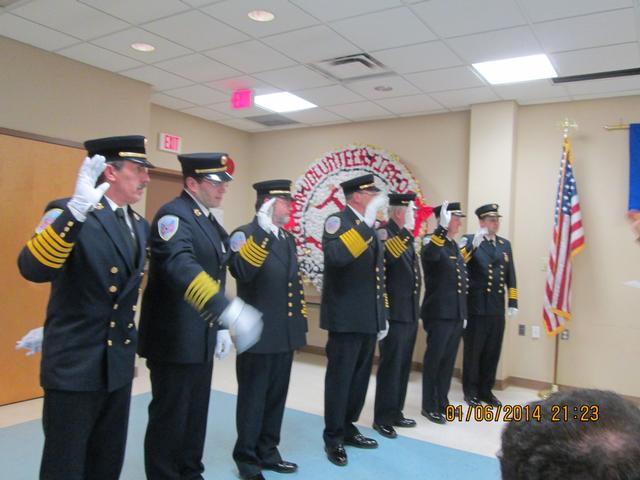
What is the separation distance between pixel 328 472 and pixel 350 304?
0.90 metres

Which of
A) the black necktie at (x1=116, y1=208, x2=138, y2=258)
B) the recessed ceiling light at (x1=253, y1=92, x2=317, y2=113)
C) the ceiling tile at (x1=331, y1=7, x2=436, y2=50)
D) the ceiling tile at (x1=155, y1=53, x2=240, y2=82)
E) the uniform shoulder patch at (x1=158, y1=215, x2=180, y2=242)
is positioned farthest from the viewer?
the recessed ceiling light at (x1=253, y1=92, x2=317, y2=113)

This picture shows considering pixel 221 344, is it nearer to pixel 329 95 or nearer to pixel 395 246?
pixel 395 246

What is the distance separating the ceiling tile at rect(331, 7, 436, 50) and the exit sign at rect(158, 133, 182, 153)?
2.64m

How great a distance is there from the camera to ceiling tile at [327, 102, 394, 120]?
17.4 feet

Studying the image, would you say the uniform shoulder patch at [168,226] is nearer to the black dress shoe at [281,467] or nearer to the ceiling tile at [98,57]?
the black dress shoe at [281,467]

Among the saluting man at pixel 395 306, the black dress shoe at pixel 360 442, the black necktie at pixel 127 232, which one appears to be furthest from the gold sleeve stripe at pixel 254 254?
the black dress shoe at pixel 360 442

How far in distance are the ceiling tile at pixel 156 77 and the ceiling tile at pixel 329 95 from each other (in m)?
1.07

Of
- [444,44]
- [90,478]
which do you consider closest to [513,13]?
[444,44]

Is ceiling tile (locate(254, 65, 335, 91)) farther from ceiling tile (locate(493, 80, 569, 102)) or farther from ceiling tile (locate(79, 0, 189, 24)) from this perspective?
ceiling tile (locate(493, 80, 569, 102))

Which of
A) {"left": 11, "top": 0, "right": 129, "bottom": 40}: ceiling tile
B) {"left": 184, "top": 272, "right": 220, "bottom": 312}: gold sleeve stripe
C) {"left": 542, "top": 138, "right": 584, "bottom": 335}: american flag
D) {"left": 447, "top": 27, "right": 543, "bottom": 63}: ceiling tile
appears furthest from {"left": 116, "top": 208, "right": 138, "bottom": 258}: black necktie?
{"left": 542, "top": 138, "right": 584, "bottom": 335}: american flag

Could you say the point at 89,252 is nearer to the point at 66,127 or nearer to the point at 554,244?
the point at 66,127

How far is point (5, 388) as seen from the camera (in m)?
3.84

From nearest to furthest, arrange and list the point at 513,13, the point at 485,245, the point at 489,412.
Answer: the point at 513,13 < the point at 489,412 < the point at 485,245

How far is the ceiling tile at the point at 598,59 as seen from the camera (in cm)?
365
